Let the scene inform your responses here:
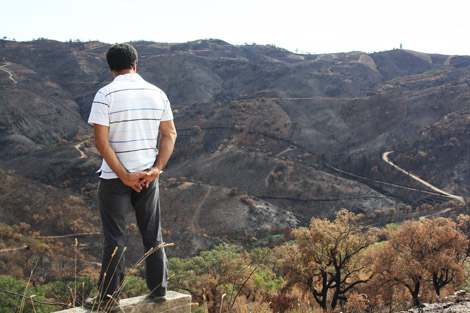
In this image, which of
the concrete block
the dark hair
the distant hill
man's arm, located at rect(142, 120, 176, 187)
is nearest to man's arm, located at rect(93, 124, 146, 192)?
man's arm, located at rect(142, 120, 176, 187)

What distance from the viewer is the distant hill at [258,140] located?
3875 cm

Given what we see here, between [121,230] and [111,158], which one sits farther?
[121,230]

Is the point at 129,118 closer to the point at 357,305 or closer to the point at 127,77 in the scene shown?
the point at 127,77

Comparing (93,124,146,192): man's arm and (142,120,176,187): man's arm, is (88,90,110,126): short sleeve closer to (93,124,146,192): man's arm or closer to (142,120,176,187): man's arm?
(93,124,146,192): man's arm

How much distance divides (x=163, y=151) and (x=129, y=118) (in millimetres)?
484

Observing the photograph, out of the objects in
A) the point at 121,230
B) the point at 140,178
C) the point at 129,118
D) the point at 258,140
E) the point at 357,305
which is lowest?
the point at 357,305

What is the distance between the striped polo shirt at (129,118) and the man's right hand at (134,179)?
0.08 m

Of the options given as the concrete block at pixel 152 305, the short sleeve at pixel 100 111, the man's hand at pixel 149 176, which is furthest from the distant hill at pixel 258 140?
the short sleeve at pixel 100 111

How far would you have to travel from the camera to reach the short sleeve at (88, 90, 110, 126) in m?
3.39

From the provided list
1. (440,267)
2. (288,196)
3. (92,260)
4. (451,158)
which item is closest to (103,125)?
(440,267)

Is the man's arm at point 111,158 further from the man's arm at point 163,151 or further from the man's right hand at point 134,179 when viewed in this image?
the man's arm at point 163,151

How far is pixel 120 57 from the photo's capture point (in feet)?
12.2

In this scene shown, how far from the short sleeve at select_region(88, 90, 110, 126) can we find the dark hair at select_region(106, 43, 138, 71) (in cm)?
41

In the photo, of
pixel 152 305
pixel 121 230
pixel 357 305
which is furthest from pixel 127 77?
pixel 357 305
